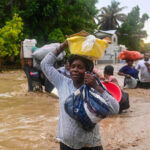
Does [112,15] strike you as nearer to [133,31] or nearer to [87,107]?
[133,31]

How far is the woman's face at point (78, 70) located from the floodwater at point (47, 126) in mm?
1667

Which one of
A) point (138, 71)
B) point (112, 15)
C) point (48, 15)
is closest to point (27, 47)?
point (138, 71)

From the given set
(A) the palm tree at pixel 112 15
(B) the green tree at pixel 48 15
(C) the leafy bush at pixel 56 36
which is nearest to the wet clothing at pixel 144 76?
(C) the leafy bush at pixel 56 36

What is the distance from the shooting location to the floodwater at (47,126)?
3.47 m

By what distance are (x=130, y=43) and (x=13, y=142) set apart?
4644cm

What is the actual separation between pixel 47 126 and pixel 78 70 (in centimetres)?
260

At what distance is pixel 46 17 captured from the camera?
20.9m

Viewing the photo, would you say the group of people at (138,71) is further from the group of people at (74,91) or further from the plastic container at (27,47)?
the group of people at (74,91)

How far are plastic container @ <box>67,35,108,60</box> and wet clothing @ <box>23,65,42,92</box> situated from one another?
5347 mm

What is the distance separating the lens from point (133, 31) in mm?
46750

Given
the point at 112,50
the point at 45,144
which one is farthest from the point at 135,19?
the point at 45,144

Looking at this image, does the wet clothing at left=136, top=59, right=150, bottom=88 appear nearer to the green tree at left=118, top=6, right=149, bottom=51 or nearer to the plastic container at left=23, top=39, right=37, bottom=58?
the plastic container at left=23, top=39, right=37, bottom=58

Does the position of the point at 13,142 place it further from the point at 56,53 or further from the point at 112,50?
the point at 112,50

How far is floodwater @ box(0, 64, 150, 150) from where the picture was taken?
11.4ft
